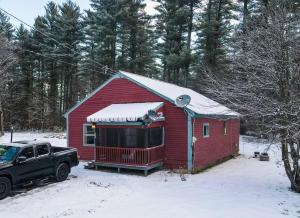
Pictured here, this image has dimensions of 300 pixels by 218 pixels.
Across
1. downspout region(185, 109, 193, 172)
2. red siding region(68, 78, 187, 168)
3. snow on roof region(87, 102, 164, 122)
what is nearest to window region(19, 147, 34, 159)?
snow on roof region(87, 102, 164, 122)

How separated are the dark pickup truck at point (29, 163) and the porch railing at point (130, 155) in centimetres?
222

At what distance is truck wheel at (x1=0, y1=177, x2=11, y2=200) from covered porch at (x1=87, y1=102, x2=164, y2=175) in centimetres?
546

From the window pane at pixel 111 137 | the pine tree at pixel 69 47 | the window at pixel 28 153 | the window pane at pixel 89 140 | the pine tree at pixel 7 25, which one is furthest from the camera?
the pine tree at pixel 7 25

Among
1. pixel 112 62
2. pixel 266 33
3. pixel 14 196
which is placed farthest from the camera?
pixel 112 62

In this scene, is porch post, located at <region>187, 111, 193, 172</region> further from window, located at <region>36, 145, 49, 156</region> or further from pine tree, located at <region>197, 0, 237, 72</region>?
pine tree, located at <region>197, 0, 237, 72</region>

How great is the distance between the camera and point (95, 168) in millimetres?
15625

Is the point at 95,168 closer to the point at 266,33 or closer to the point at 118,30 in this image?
the point at 266,33

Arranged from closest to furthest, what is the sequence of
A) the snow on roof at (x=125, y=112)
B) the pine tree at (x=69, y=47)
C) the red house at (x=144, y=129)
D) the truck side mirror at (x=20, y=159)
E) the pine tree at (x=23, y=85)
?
the truck side mirror at (x=20, y=159), the snow on roof at (x=125, y=112), the red house at (x=144, y=129), the pine tree at (x=69, y=47), the pine tree at (x=23, y=85)

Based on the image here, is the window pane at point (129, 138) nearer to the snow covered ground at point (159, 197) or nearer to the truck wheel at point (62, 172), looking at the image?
the snow covered ground at point (159, 197)

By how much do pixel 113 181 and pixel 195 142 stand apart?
4.74 meters

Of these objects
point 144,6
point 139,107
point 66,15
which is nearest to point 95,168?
point 139,107

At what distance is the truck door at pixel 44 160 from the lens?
11.7 meters

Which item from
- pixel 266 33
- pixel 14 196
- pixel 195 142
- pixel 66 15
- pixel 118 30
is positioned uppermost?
pixel 66 15

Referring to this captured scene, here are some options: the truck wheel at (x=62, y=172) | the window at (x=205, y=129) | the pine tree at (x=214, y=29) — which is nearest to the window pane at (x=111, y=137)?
the truck wheel at (x=62, y=172)
